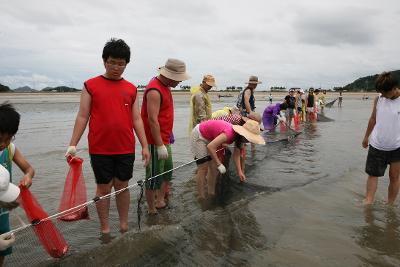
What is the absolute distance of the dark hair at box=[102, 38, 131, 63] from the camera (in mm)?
3293

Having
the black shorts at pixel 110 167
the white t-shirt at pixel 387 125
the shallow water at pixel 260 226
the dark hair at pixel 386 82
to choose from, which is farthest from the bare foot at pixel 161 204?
the dark hair at pixel 386 82

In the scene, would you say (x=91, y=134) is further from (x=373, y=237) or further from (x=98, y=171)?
(x=373, y=237)

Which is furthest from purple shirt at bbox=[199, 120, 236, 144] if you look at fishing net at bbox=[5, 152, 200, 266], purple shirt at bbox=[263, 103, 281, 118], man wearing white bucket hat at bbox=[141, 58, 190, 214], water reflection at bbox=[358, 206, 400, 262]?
purple shirt at bbox=[263, 103, 281, 118]

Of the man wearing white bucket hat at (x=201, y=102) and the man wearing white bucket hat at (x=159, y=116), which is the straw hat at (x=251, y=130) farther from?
the man wearing white bucket hat at (x=201, y=102)

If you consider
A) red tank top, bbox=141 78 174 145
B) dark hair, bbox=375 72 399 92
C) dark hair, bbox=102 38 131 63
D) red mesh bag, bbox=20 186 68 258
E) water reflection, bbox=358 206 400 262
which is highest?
dark hair, bbox=102 38 131 63

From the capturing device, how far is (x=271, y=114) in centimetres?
1041

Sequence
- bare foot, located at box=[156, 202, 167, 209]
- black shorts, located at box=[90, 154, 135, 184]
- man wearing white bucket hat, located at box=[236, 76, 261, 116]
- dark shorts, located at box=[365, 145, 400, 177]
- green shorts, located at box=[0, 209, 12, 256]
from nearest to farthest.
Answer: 1. green shorts, located at box=[0, 209, 12, 256]
2. black shorts, located at box=[90, 154, 135, 184]
3. dark shorts, located at box=[365, 145, 400, 177]
4. bare foot, located at box=[156, 202, 167, 209]
5. man wearing white bucket hat, located at box=[236, 76, 261, 116]

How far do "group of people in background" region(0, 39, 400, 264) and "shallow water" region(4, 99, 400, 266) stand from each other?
31cm

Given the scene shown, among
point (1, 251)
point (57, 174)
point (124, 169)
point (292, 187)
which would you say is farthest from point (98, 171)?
point (57, 174)

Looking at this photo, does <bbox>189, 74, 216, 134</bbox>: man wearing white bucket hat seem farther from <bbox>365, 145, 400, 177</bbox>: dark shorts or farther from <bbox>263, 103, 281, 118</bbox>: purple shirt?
<bbox>263, 103, 281, 118</bbox>: purple shirt

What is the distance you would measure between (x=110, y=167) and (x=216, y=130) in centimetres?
160

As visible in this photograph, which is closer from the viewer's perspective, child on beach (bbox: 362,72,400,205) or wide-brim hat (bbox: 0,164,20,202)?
wide-brim hat (bbox: 0,164,20,202)

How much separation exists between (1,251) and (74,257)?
0.56m

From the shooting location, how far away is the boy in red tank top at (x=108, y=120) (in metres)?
3.30
